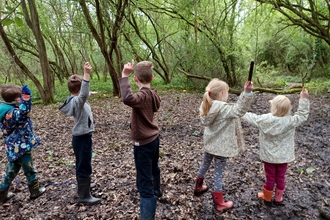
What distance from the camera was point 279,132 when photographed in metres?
2.90

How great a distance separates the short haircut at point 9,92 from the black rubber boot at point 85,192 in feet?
4.41

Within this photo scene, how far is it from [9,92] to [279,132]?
11.1 ft

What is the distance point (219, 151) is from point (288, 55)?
21892 mm

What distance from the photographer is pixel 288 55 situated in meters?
21.4

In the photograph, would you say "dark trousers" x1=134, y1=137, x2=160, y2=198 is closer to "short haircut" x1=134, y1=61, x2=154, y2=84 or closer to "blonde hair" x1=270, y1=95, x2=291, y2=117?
"short haircut" x1=134, y1=61, x2=154, y2=84

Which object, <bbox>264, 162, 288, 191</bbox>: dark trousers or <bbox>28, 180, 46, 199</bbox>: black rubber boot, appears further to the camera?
<bbox>28, 180, 46, 199</bbox>: black rubber boot

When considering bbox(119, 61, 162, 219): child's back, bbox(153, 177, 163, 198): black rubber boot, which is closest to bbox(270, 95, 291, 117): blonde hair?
bbox(119, 61, 162, 219): child's back

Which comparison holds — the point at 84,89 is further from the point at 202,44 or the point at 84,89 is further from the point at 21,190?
the point at 202,44

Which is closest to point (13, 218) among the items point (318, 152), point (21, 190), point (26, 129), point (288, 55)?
point (21, 190)

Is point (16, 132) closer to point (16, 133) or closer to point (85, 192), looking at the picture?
point (16, 133)

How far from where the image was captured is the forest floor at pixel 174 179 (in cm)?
303

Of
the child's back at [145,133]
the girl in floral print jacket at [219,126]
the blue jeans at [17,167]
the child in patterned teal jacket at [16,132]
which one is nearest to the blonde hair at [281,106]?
the girl in floral print jacket at [219,126]

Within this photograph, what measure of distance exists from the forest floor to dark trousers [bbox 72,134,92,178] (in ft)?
1.58

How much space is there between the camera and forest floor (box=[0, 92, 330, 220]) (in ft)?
9.95
